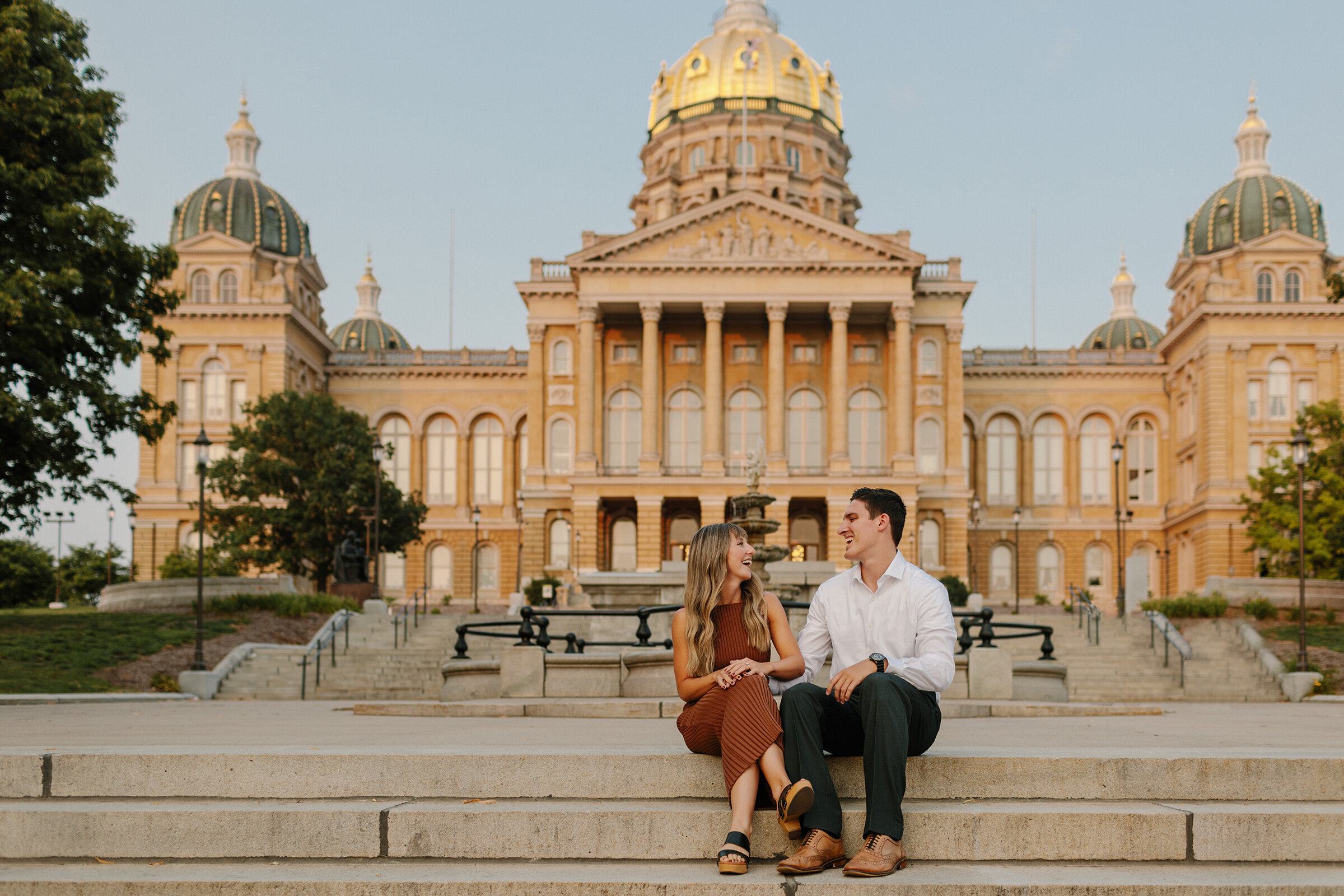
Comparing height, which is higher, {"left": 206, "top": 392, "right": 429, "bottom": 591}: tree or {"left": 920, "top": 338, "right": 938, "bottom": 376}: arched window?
{"left": 920, "top": 338, "right": 938, "bottom": 376}: arched window

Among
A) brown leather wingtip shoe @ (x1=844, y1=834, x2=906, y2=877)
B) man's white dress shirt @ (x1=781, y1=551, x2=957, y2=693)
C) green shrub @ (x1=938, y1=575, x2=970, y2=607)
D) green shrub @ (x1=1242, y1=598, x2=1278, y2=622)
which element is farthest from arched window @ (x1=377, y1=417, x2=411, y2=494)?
brown leather wingtip shoe @ (x1=844, y1=834, x2=906, y2=877)

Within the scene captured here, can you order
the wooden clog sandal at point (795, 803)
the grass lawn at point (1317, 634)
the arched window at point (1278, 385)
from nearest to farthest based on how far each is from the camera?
1. the wooden clog sandal at point (795, 803)
2. the grass lawn at point (1317, 634)
3. the arched window at point (1278, 385)

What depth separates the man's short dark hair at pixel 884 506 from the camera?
7.36 meters

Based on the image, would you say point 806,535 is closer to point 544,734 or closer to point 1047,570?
point 1047,570

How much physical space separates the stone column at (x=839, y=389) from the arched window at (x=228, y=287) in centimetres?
2996

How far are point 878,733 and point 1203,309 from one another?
6527 cm

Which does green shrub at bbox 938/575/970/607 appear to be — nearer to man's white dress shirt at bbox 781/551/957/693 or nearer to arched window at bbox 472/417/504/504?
arched window at bbox 472/417/504/504

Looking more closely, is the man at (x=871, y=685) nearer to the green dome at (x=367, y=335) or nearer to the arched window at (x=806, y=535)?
the arched window at (x=806, y=535)

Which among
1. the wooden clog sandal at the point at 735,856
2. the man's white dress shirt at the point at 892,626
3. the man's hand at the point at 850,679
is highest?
the man's white dress shirt at the point at 892,626

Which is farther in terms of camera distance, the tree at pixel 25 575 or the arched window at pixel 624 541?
the tree at pixel 25 575

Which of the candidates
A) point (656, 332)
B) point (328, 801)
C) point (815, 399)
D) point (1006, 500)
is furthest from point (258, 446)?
point (328, 801)

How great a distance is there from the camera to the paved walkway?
8.09 m

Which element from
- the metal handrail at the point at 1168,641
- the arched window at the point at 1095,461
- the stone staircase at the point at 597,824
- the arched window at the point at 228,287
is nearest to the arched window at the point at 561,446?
the arched window at the point at 228,287

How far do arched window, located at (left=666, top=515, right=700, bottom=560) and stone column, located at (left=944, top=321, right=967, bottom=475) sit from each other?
1225cm
